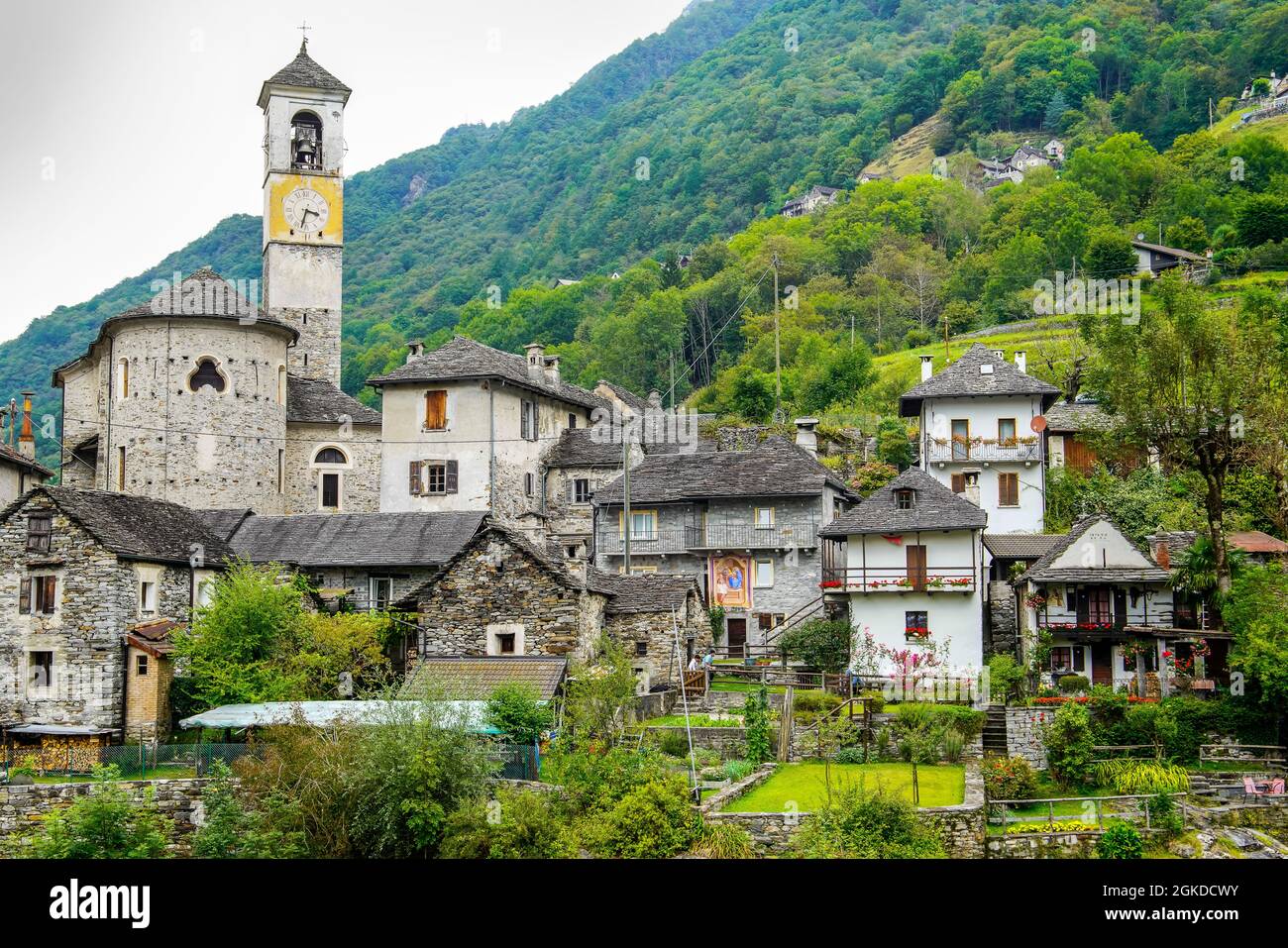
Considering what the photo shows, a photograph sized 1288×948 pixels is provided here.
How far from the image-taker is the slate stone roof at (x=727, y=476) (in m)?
49.2

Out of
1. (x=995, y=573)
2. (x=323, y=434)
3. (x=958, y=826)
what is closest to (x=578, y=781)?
(x=958, y=826)

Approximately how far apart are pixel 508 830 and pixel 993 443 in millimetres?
32583

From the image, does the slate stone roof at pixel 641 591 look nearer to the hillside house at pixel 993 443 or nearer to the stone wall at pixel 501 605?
the stone wall at pixel 501 605

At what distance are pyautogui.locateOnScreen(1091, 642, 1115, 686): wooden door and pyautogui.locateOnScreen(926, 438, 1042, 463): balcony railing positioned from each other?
14541 mm

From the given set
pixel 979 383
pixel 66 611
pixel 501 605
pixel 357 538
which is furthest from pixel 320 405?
pixel 979 383

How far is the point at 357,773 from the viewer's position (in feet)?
90.5

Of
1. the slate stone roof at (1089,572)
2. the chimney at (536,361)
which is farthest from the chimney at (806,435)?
the slate stone roof at (1089,572)

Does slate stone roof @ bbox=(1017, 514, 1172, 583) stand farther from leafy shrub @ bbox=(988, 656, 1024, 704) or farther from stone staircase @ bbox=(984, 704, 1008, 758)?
stone staircase @ bbox=(984, 704, 1008, 758)

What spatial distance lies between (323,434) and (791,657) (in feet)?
79.8

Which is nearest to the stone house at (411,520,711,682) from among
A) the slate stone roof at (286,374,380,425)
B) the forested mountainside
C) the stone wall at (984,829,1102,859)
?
the stone wall at (984,829,1102,859)

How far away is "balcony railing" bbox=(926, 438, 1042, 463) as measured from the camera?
52.7 m

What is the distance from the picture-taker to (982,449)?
174 feet
